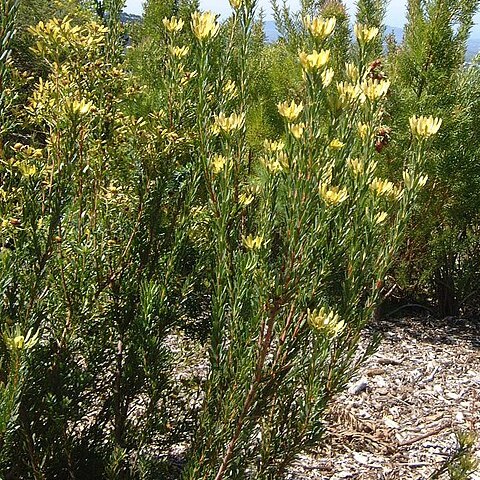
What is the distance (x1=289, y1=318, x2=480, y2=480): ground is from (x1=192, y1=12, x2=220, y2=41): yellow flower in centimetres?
211

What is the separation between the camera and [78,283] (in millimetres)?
2016

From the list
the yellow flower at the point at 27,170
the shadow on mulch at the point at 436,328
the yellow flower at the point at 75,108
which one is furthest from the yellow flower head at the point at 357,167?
the shadow on mulch at the point at 436,328

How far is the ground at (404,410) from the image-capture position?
3129 millimetres

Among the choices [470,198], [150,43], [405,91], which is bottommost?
[470,198]

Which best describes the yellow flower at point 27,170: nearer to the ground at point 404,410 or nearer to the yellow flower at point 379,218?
the yellow flower at point 379,218

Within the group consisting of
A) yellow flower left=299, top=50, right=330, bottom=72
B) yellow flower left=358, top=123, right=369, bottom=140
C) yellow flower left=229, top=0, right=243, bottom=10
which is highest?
yellow flower left=229, top=0, right=243, bottom=10

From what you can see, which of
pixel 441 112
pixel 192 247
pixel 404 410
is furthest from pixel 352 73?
pixel 441 112

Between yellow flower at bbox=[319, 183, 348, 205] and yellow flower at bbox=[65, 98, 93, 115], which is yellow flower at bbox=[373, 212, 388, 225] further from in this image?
yellow flower at bbox=[65, 98, 93, 115]

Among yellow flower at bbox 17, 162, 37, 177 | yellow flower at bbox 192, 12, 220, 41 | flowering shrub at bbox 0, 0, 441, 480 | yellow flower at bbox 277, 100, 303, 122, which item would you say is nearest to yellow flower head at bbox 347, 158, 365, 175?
flowering shrub at bbox 0, 0, 441, 480

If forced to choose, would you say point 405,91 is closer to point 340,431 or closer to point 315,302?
point 340,431

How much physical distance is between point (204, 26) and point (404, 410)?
109 inches

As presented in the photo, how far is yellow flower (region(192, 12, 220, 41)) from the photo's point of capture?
1.66 m

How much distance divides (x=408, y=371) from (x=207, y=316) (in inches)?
79.4

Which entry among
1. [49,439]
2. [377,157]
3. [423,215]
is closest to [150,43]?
[377,157]
